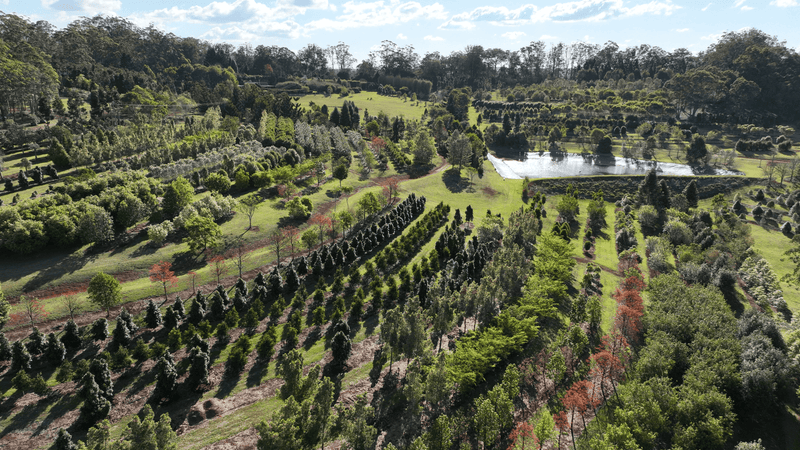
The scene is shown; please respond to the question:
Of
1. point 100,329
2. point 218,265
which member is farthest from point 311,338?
point 100,329

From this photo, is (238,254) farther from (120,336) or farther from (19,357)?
(19,357)

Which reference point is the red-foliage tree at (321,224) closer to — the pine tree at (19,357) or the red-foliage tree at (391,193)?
the red-foliage tree at (391,193)

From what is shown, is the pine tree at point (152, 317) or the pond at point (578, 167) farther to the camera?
the pond at point (578, 167)

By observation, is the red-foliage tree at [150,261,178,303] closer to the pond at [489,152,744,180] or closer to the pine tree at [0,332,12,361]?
the pine tree at [0,332,12,361]

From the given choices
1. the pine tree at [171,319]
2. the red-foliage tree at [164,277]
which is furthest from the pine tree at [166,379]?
the red-foliage tree at [164,277]

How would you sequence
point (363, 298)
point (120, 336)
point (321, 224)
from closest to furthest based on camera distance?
point (120, 336), point (363, 298), point (321, 224)

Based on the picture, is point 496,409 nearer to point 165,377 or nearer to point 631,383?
point 631,383
